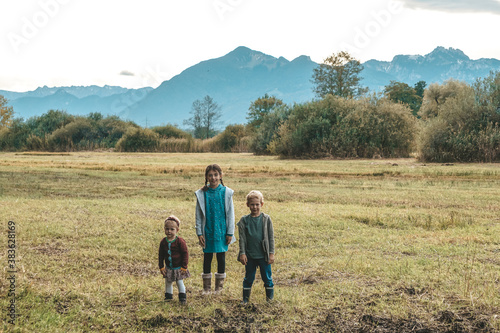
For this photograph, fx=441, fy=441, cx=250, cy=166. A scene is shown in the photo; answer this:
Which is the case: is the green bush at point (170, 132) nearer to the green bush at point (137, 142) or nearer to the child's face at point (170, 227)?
the green bush at point (137, 142)

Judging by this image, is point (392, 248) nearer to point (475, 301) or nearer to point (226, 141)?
point (475, 301)

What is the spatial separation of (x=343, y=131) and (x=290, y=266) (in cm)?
3245

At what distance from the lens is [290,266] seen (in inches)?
294

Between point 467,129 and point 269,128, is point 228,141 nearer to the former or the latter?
point 269,128

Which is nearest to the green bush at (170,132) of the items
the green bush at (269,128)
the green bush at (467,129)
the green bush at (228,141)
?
the green bush at (228,141)

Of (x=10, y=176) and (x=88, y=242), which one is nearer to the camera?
(x=88, y=242)

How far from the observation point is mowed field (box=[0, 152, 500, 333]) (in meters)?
5.16

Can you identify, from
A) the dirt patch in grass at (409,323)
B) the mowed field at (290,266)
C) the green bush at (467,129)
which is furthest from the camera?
the green bush at (467,129)

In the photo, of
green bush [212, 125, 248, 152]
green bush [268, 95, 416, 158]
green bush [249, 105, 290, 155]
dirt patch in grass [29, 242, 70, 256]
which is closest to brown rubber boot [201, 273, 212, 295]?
dirt patch in grass [29, 242, 70, 256]

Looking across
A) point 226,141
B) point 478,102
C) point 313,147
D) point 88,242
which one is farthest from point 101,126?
point 88,242

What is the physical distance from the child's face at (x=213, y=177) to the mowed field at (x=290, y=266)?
1.49m

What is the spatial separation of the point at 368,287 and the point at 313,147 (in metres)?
34.4

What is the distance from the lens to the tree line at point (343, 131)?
101 feet

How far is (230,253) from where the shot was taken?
873cm
